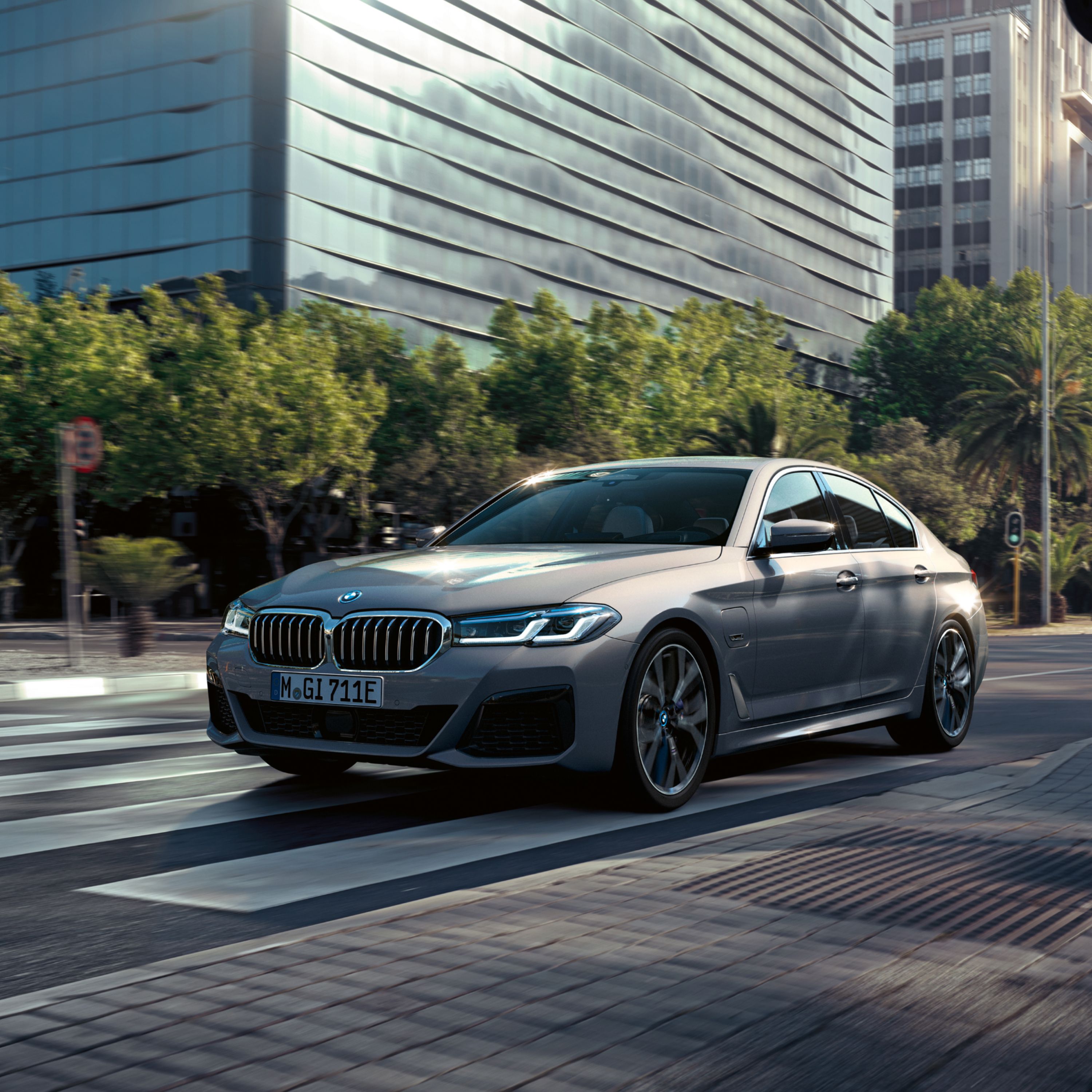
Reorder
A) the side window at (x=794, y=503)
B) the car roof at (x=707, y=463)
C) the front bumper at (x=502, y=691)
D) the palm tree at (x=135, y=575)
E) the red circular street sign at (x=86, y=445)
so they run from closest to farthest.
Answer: the front bumper at (x=502, y=691), the side window at (x=794, y=503), the car roof at (x=707, y=463), the red circular street sign at (x=86, y=445), the palm tree at (x=135, y=575)

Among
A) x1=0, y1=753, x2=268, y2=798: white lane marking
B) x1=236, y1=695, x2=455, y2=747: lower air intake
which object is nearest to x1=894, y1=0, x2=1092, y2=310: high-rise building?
x1=0, y1=753, x2=268, y2=798: white lane marking

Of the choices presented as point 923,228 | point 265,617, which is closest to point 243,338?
point 265,617

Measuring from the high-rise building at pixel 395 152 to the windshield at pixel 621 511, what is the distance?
33.9m

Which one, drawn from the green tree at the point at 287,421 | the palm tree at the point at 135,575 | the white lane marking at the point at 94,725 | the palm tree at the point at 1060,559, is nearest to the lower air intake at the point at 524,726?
the white lane marking at the point at 94,725

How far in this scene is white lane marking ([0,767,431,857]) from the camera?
16.8 feet

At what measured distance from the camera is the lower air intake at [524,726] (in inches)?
207

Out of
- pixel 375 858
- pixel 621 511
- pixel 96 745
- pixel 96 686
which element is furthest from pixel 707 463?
pixel 96 686

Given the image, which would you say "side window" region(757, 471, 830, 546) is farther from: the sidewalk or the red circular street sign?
the red circular street sign

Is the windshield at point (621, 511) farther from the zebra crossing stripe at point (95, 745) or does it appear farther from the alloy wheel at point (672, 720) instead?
the zebra crossing stripe at point (95, 745)

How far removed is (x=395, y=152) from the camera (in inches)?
1773

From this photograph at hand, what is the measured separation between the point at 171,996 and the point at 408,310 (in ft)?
142

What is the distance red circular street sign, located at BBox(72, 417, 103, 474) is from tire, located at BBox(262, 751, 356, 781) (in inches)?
356

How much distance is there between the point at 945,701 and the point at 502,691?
3.78 metres

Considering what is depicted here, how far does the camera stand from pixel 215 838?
5141 mm
